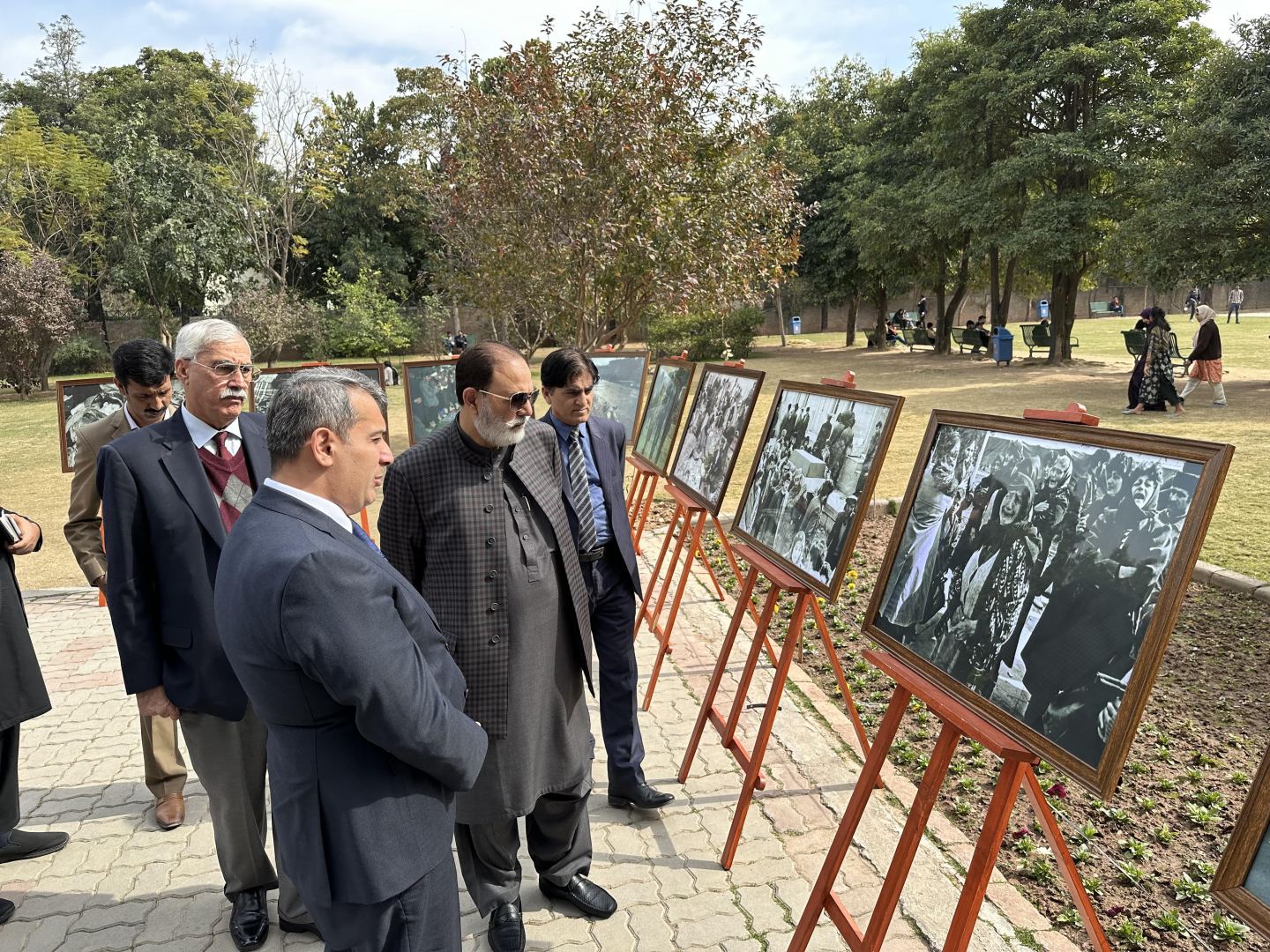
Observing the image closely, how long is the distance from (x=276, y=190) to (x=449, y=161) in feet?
82.8

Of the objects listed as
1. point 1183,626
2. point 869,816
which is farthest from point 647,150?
point 869,816

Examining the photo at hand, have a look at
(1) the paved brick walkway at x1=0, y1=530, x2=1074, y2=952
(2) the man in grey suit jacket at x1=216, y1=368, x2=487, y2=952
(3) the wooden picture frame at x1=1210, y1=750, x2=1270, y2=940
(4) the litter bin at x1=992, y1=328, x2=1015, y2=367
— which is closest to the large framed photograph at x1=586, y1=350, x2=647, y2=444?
(1) the paved brick walkway at x1=0, y1=530, x2=1074, y2=952

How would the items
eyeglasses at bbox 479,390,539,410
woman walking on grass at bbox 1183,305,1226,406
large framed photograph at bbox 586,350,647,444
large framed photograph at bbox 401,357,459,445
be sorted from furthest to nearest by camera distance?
woman walking on grass at bbox 1183,305,1226,406 < large framed photograph at bbox 401,357,459,445 < large framed photograph at bbox 586,350,647,444 < eyeglasses at bbox 479,390,539,410

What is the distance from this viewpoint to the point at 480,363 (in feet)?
9.18

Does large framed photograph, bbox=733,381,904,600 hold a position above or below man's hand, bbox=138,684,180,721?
above

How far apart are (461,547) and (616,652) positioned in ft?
3.74

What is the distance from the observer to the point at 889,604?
9.15 feet

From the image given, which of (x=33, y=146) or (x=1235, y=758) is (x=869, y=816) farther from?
(x=33, y=146)

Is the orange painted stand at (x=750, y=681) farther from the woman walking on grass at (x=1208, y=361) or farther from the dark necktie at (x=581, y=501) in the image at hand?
the woman walking on grass at (x=1208, y=361)

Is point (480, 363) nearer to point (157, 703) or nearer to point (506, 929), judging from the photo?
point (157, 703)

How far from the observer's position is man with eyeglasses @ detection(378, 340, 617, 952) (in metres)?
2.79

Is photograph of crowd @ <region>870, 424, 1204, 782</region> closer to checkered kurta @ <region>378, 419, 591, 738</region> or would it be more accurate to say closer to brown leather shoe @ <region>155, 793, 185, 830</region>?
checkered kurta @ <region>378, 419, 591, 738</region>

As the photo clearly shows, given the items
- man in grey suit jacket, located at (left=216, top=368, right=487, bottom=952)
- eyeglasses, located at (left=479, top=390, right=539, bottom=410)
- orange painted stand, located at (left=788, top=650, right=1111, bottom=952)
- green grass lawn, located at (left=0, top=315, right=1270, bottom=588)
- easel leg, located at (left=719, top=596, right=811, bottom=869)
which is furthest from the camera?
green grass lawn, located at (left=0, top=315, right=1270, bottom=588)

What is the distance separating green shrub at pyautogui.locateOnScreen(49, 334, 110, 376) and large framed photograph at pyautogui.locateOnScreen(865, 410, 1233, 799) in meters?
36.8
